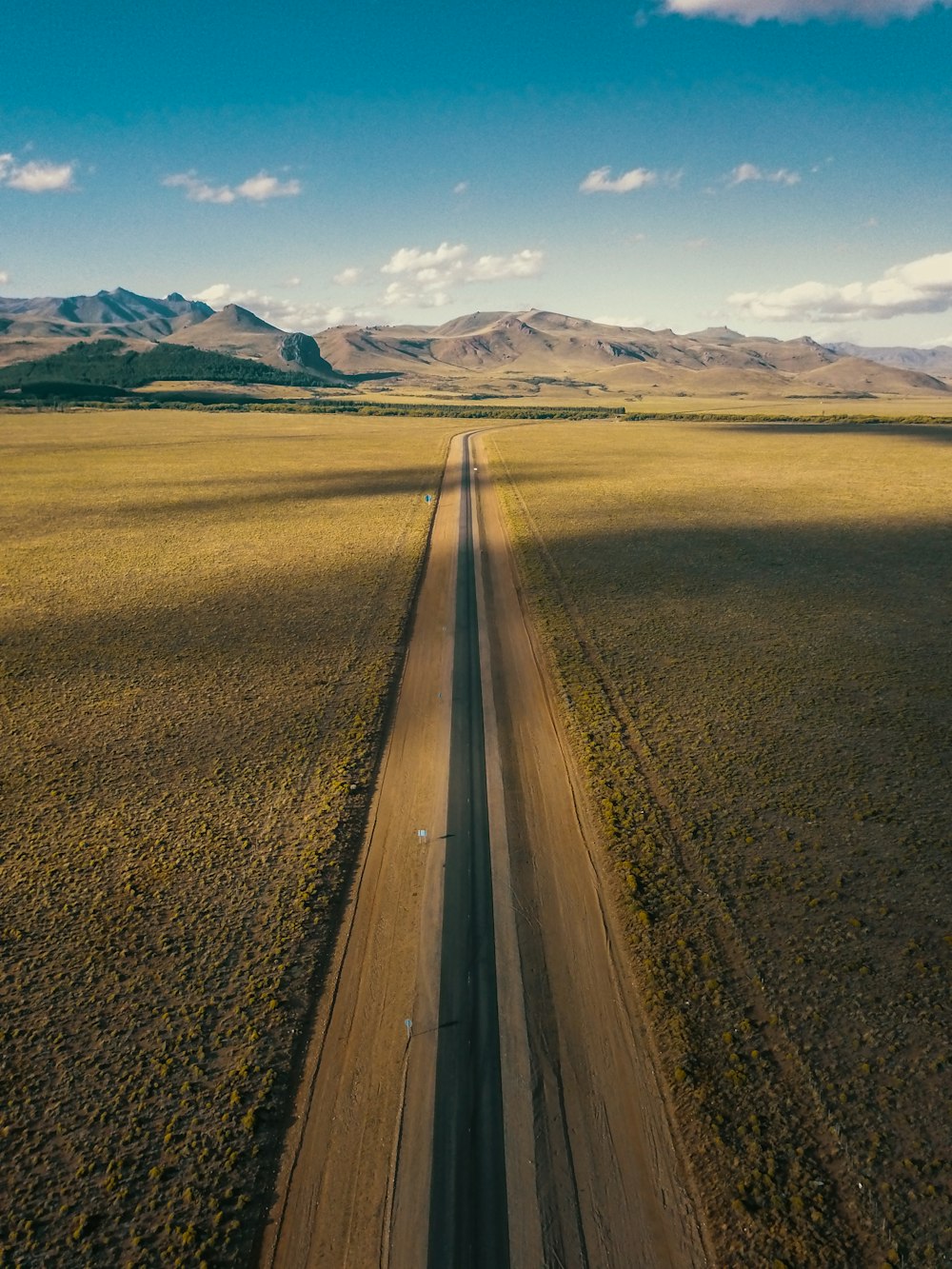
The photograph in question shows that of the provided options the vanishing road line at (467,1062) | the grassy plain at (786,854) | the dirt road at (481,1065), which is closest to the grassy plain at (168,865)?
the dirt road at (481,1065)

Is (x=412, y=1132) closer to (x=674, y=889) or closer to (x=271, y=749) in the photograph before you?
(x=674, y=889)

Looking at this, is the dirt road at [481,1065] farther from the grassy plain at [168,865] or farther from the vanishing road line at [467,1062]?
the grassy plain at [168,865]

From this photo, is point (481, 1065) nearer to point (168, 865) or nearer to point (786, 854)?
point (168, 865)

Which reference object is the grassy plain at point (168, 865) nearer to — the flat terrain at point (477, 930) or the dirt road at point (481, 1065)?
the flat terrain at point (477, 930)

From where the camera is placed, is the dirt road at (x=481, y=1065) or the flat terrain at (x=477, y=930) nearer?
the dirt road at (x=481, y=1065)

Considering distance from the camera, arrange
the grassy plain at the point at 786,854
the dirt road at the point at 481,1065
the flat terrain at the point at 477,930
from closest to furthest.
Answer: the dirt road at the point at 481,1065, the flat terrain at the point at 477,930, the grassy plain at the point at 786,854

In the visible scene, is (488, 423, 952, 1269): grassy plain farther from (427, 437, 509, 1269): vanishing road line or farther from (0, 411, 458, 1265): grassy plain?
(0, 411, 458, 1265): grassy plain

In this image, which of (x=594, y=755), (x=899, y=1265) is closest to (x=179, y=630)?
(x=594, y=755)

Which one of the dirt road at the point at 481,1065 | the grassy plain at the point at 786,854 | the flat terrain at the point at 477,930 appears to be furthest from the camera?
the grassy plain at the point at 786,854

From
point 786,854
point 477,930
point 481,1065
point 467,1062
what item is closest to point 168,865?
point 477,930
